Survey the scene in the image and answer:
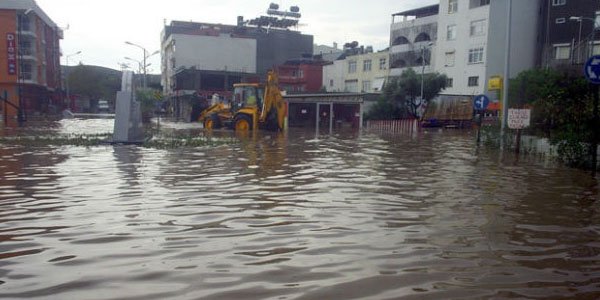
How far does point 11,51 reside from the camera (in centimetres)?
5100

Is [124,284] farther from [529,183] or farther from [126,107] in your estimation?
[126,107]

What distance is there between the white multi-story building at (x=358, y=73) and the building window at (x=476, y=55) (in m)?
11.4

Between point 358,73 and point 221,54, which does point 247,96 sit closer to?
point 358,73

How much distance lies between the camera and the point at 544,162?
570 inches

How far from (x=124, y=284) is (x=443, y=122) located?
4392cm

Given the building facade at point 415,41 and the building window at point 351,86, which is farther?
the building window at point 351,86

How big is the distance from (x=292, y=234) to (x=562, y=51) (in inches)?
1871

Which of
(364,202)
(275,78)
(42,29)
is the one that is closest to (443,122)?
(275,78)

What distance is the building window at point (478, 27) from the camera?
4941 cm

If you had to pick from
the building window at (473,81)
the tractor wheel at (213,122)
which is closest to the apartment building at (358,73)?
the building window at (473,81)

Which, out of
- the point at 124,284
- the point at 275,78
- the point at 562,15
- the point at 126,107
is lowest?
the point at 124,284

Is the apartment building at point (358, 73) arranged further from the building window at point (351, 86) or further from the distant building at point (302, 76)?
the distant building at point (302, 76)

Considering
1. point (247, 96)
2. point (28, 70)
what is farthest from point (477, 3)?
point (28, 70)

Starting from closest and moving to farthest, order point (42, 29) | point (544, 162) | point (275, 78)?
point (544, 162), point (275, 78), point (42, 29)
